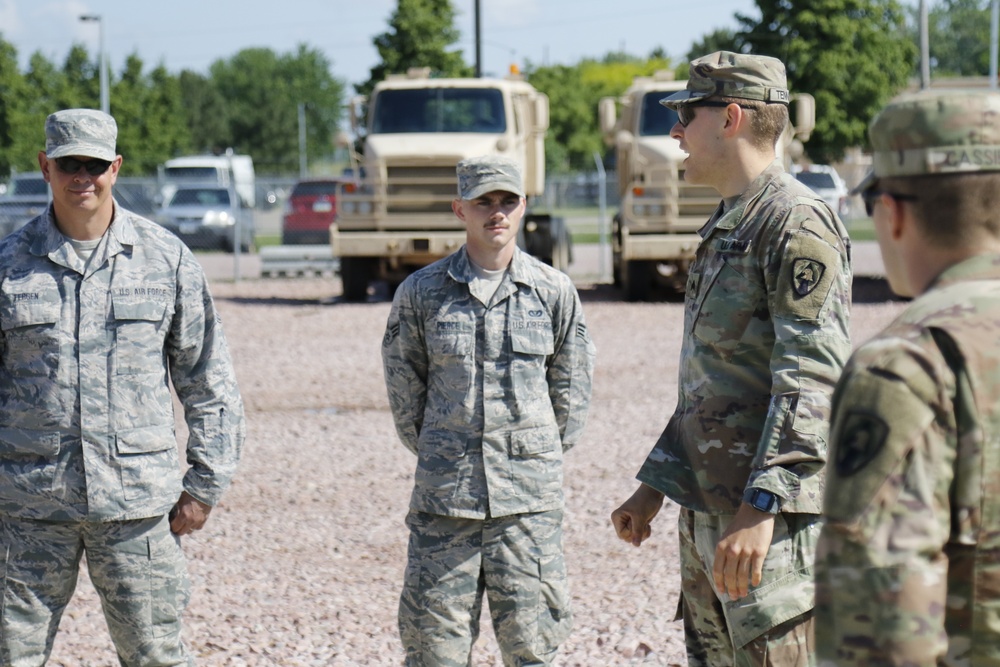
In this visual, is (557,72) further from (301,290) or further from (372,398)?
(372,398)

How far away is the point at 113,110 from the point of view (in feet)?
161

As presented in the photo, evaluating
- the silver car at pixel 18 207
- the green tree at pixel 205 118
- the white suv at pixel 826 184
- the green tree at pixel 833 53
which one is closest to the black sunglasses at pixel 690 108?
the silver car at pixel 18 207

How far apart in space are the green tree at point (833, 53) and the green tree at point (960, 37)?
38.3 meters

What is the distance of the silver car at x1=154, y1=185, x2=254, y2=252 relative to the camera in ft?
93.7

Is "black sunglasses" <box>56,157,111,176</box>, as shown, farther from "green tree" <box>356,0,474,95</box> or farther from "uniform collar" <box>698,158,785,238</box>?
"green tree" <box>356,0,474,95</box>

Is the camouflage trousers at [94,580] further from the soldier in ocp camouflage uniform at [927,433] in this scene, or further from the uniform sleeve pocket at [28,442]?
the soldier in ocp camouflage uniform at [927,433]

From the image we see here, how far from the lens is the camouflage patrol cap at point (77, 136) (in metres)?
3.59

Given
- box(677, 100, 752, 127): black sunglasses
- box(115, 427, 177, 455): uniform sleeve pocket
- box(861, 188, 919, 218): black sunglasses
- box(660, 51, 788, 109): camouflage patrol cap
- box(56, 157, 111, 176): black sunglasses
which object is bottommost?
box(115, 427, 177, 455): uniform sleeve pocket

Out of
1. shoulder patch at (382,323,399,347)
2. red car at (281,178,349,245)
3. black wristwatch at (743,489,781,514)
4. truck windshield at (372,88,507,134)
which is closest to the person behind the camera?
black wristwatch at (743,489,781,514)

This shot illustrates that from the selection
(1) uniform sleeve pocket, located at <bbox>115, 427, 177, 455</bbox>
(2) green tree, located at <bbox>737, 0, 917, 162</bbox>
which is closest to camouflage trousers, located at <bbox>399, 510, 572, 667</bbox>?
(1) uniform sleeve pocket, located at <bbox>115, 427, 177, 455</bbox>

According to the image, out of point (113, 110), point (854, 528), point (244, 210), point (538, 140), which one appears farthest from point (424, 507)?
point (113, 110)

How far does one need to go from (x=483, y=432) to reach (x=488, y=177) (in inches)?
30.4

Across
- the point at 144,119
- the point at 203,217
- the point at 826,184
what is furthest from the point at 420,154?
the point at 144,119

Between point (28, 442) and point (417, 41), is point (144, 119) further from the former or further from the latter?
point (28, 442)
